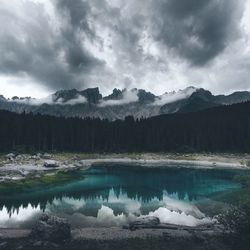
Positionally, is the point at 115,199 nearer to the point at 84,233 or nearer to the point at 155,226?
the point at 155,226

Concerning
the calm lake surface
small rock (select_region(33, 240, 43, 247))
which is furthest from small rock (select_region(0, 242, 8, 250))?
the calm lake surface

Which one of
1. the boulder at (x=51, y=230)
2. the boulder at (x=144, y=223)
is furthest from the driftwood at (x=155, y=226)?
the boulder at (x=51, y=230)

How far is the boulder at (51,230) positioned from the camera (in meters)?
30.0

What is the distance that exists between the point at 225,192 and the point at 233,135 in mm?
107077

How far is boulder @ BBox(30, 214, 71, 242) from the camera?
98.5 feet

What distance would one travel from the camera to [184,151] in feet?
495

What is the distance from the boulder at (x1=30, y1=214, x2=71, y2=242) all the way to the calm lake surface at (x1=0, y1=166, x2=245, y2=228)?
684 centimetres

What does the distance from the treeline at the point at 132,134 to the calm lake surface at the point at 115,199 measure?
6848 centimetres

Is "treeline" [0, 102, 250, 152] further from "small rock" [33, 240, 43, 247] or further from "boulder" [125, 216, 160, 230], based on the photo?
"small rock" [33, 240, 43, 247]

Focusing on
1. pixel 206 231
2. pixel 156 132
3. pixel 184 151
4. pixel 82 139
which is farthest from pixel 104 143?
pixel 206 231

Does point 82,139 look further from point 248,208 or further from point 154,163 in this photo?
point 248,208

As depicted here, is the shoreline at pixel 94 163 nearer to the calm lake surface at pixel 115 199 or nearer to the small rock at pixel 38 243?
the calm lake surface at pixel 115 199

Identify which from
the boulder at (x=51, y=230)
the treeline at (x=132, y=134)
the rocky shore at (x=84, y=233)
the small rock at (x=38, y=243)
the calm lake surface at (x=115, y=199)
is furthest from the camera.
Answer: the treeline at (x=132, y=134)

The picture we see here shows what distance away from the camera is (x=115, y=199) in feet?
183
